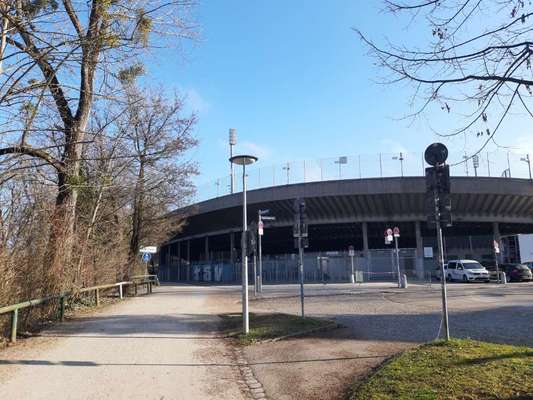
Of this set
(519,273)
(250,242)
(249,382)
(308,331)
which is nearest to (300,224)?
(250,242)

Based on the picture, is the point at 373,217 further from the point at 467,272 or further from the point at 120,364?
the point at 120,364

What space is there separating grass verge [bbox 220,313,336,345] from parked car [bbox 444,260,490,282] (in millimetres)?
27710

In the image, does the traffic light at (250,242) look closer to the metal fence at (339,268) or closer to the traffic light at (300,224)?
the traffic light at (300,224)

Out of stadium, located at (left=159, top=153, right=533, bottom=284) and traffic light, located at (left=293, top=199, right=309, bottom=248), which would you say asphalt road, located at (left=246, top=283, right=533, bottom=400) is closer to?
traffic light, located at (left=293, top=199, right=309, bottom=248)

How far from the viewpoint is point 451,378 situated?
6.50 m

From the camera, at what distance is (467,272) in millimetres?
38500

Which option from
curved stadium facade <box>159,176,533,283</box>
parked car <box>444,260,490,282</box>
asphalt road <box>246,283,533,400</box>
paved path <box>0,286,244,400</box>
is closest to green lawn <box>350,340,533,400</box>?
asphalt road <box>246,283,533,400</box>

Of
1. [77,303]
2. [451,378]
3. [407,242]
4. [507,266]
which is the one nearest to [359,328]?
[451,378]

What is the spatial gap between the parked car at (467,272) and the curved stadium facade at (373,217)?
6.78 ft

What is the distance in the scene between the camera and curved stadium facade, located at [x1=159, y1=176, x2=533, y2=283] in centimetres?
4503

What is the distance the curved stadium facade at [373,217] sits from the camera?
45031 mm

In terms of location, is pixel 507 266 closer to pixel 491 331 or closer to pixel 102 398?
pixel 491 331

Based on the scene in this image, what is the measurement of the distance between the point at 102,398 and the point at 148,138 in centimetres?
2056

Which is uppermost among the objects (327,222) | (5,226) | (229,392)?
(327,222)
